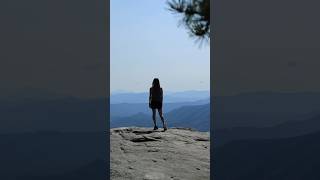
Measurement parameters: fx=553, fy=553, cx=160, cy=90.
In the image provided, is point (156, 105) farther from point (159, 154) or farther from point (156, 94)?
point (159, 154)

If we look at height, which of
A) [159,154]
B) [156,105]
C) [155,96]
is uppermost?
[155,96]

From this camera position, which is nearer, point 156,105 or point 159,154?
point 159,154

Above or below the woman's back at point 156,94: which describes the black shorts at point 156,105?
below

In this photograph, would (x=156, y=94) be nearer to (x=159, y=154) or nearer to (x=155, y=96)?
(x=155, y=96)

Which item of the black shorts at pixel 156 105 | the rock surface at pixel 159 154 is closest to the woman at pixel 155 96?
the black shorts at pixel 156 105

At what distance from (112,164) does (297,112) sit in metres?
3.03

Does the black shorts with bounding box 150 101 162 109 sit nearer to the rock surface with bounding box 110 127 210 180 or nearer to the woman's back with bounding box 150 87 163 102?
the woman's back with bounding box 150 87 163 102

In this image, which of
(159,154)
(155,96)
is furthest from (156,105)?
(159,154)

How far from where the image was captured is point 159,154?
8883mm

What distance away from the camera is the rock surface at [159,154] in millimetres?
7586

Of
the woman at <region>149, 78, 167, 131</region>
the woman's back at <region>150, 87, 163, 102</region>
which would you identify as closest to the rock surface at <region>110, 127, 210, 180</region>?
the woman at <region>149, 78, 167, 131</region>

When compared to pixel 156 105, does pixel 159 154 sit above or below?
below

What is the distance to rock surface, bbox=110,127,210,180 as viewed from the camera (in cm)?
759

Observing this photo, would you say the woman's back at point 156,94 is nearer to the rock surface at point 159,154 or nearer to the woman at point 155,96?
the woman at point 155,96
